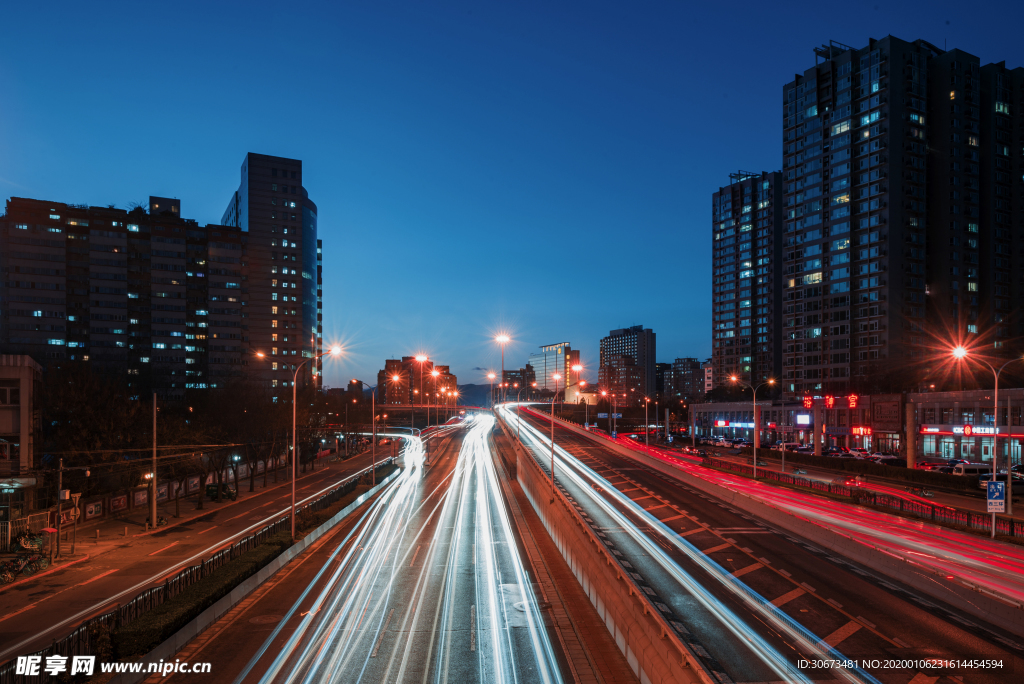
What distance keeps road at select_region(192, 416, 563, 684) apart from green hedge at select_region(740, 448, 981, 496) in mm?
35896

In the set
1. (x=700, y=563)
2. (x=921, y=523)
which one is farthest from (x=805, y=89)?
(x=700, y=563)

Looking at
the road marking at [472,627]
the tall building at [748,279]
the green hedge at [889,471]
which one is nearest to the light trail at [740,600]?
the road marking at [472,627]

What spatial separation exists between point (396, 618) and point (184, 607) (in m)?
6.19

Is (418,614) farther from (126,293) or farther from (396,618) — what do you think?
(126,293)

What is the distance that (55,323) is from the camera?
11419 cm

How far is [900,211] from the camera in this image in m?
102

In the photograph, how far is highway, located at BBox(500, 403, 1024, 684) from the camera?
49.3ft

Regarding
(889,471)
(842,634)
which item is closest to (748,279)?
(889,471)

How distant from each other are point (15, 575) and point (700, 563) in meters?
28.6

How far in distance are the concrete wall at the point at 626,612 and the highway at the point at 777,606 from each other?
71.6 inches

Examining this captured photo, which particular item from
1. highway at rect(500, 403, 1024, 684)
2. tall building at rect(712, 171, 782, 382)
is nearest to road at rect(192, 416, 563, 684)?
highway at rect(500, 403, 1024, 684)

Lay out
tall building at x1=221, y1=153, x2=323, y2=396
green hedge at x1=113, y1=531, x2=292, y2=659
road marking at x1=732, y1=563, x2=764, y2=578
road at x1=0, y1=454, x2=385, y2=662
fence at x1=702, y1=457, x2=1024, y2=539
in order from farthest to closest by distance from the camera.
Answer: tall building at x1=221, y1=153, x2=323, y2=396
fence at x1=702, y1=457, x2=1024, y2=539
road marking at x1=732, y1=563, x2=764, y2=578
road at x1=0, y1=454, x2=385, y2=662
green hedge at x1=113, y1=531, x2=292, y2=659

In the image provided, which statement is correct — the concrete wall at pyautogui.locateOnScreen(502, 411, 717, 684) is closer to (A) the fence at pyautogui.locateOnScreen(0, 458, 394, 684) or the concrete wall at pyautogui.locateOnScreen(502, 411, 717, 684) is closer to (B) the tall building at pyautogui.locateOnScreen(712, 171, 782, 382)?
(A) the fence at pyautogui.locateOnScreen(0, 458, 394, 684)

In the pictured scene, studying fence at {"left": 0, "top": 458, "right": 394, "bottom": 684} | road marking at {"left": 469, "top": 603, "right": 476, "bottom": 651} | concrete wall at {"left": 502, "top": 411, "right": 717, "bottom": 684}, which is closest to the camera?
concrete wall at {"left": 502, "top": 411, "right": 717, "bottom": 684}
